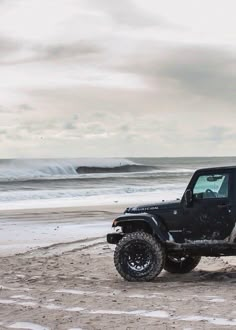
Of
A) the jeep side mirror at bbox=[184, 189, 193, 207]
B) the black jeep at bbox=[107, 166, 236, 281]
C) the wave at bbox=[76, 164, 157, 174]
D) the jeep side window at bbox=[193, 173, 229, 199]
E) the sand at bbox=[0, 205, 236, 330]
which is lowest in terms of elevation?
the sand at bbox=[0, 205, 236, 330]

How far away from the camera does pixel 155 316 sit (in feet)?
23.5

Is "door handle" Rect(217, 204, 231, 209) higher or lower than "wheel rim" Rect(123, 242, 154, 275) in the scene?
higher

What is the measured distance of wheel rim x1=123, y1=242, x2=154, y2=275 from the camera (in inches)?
388

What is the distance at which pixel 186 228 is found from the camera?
9.82 m

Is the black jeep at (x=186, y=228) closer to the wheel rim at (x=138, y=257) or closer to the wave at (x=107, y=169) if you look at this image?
the wheel rim at (x=138, y=257)

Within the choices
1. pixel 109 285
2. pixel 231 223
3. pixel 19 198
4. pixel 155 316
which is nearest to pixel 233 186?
pixel 231 223

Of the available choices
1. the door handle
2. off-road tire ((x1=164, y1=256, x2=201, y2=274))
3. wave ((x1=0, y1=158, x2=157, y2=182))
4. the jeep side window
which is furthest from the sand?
wave ((x1=0, y1=158, x2=157, y2=182))

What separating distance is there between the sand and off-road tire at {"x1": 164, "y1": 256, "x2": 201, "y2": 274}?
0.16 metres

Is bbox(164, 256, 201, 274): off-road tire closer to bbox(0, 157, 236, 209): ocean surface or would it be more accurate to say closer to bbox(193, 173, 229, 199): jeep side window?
bbox(193, 173, 229, 199): jeep side window

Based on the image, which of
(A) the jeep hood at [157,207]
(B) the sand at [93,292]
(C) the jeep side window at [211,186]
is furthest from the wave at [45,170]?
(C) the jeep side window at [211,186]

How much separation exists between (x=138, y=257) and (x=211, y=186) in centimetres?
164

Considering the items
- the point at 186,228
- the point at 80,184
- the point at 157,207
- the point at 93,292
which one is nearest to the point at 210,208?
the point at 186,228

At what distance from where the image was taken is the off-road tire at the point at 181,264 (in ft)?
35.5

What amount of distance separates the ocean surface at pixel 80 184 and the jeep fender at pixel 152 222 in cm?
1578
